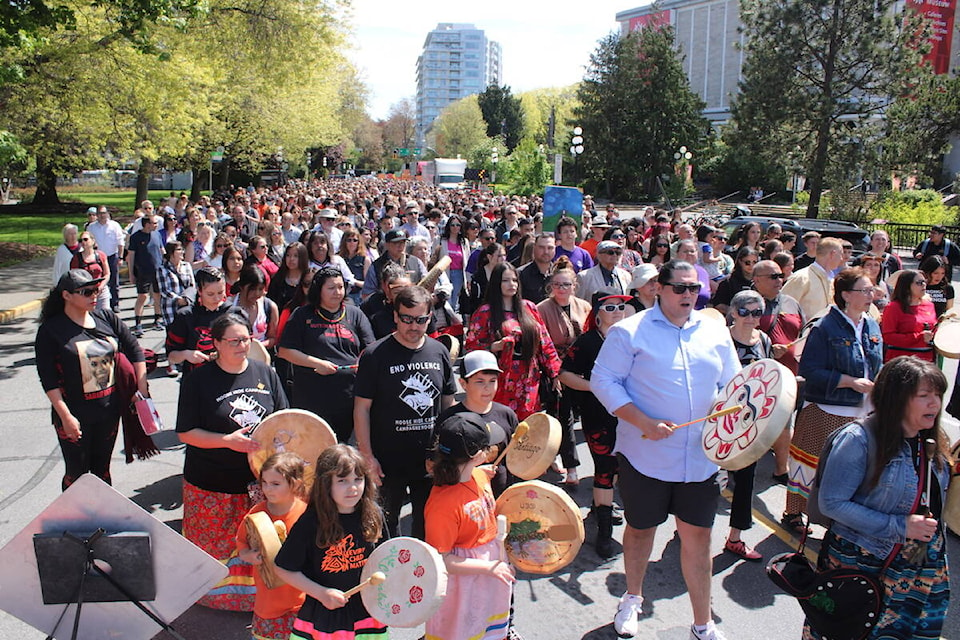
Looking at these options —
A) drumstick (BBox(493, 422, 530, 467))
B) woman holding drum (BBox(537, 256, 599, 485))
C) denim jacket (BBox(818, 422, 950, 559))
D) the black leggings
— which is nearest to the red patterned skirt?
the black leggings

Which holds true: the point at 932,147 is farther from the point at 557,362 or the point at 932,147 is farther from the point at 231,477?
the point at 231,477

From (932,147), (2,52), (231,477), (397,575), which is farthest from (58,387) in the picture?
(932,147)

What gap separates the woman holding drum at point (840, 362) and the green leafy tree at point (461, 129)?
85.6m

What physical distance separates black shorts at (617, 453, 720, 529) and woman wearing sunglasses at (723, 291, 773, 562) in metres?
1.23

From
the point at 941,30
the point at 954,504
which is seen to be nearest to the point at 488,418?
the point at 954,504

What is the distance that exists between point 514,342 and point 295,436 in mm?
2079

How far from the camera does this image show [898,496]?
10.7 feet

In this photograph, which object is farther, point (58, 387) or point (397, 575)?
point (58, 387)

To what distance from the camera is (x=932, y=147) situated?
38.5m

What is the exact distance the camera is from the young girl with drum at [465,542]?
345 cm

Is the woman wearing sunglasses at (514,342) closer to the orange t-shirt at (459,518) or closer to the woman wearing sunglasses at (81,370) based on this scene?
the orange t-shirt at (459,518)

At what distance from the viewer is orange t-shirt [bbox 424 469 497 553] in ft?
11.3

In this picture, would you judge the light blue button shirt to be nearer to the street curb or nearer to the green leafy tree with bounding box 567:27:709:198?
the street curb

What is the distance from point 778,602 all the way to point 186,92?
1664 centimetres
